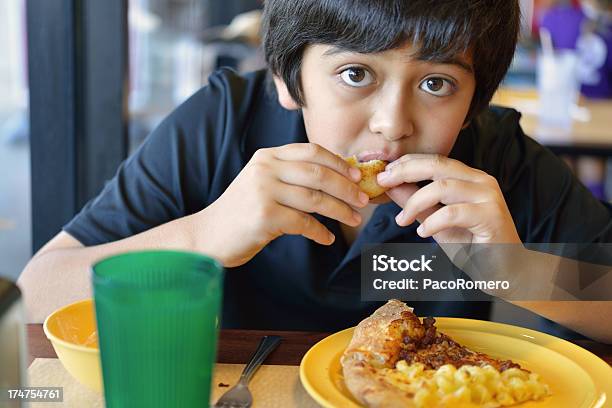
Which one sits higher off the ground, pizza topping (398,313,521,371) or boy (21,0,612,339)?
boy (21,0,612,339)

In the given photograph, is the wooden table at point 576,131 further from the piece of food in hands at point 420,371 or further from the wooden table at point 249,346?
the piece of food in hands at point 420,371

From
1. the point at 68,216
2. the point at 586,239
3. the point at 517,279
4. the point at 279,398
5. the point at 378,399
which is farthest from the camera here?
the point at 68,216

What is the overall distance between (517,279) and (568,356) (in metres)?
0.20

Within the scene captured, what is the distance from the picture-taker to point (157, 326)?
2.10 ft

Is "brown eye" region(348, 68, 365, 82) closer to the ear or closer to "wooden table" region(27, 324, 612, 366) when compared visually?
the ear

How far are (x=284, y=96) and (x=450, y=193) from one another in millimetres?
426

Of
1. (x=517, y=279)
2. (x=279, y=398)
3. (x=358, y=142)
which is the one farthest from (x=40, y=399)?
(x=517, y=279)

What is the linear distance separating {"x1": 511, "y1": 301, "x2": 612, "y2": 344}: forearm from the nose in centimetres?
32

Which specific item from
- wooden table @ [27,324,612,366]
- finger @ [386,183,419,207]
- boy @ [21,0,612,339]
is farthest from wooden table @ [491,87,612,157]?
wooden table @ [27,324,612,366]

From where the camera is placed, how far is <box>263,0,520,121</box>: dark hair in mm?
1106

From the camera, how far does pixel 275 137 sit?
4.83 feet

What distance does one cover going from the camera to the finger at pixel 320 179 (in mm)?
1050

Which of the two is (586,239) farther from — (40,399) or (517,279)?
(40,399)

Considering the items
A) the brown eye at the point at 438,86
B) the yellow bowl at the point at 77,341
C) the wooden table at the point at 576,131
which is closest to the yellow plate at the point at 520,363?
the yellow bowl at the point at 77,341
